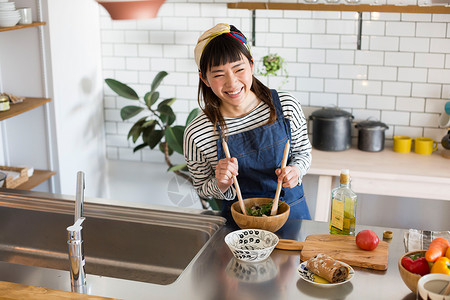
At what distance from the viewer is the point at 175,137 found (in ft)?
13.6

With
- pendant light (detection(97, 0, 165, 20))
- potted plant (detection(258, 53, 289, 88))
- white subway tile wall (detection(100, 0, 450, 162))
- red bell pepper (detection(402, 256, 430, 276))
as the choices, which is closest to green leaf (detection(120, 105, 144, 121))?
white subway tile wall (detection(100, 0, 450, 162))

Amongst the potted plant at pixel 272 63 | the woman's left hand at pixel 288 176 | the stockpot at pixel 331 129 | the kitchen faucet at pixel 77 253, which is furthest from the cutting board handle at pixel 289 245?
the potted plant at pixel 272 63

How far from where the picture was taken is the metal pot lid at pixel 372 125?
3.98 metres

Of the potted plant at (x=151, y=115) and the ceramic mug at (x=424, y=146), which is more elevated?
the potted plant at (x=151, y=115)

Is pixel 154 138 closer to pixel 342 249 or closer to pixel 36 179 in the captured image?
pixel 36 179

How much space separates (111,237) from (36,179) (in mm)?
1689

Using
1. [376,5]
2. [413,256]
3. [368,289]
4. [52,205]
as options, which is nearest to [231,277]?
[368,289]

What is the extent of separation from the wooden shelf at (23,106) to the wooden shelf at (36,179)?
1.67ft

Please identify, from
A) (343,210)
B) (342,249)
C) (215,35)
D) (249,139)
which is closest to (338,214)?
(343,210)

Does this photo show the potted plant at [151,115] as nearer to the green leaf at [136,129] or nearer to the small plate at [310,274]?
the green leaf at [136,129]

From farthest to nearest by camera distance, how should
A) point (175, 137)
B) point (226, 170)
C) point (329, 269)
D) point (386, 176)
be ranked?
point (175, 137)
point (386, 176)
point (226, 170)
point (329, 269)

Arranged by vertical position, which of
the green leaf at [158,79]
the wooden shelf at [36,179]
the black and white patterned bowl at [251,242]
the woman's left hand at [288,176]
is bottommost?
the wooden shelf at [36,179]

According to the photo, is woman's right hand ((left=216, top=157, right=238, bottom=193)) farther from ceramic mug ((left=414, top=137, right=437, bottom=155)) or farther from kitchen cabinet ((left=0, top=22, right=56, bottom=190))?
ceramic mug ((left=414, top=137, right=437, bottom=155))

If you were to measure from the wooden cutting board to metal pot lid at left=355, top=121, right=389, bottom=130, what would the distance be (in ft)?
6.67
